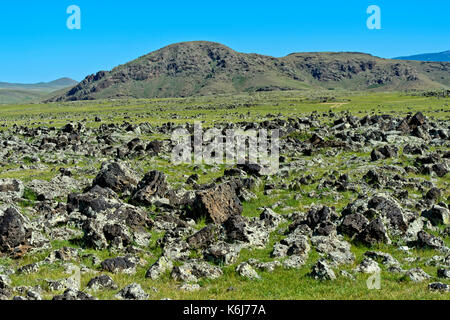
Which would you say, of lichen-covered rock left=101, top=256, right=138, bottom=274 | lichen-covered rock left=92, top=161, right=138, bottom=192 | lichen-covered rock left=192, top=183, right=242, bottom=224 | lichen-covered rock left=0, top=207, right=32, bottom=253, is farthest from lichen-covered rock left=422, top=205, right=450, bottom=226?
lichen-covered rock left=0, top=207, right=32, bottom=253

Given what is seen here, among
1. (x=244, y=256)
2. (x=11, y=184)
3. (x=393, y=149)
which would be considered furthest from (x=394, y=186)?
(x=11, y=184)

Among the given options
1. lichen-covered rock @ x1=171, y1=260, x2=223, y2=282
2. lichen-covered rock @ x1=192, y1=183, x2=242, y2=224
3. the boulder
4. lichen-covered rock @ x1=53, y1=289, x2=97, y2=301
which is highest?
lichen-covered rock @ x1=192, y1=183, x2=242, y2=224

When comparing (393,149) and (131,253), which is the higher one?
(393,149)

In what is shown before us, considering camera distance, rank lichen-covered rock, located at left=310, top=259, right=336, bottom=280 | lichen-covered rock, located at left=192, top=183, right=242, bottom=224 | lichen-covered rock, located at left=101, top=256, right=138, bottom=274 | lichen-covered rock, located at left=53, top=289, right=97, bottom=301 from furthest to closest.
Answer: lichen-covered rock, located at left=192, top=183, right=242, bottom=224, lichen-covered rock, located at left=101, top=256, right=138, bottom=274, lichen-covered rock, located at left=310, top=259, right=336, bottom=280, lichen-covered rock, located at left=53, top=289, right=97, bottom=301

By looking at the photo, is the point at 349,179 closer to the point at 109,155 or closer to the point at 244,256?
the point at 244,256

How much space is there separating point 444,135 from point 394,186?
2823cm

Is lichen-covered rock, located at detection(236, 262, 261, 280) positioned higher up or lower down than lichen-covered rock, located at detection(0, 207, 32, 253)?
lower down

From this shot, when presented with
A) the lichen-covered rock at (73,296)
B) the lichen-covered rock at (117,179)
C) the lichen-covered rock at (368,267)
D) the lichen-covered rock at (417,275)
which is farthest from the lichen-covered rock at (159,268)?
the lichen-covered rock at (117,179)

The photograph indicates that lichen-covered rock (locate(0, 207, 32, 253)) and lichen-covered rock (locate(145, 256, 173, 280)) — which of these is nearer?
lichen-covered rock (locate(145, 256, 173, 280))

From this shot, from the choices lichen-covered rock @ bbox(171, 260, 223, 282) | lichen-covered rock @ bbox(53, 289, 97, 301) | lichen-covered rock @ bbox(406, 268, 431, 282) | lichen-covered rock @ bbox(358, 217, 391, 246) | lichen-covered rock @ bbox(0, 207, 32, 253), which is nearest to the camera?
lichen-covered rock @ bbox(53, 289, 97, 301)

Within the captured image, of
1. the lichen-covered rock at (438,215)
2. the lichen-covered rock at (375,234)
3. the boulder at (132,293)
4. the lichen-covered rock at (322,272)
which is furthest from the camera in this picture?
the lichen-covered rock at (438,215)

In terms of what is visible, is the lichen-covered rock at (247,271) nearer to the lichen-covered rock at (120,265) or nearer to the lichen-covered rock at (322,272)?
the lichen-covered rock at (322,272)

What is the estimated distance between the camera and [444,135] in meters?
49.7

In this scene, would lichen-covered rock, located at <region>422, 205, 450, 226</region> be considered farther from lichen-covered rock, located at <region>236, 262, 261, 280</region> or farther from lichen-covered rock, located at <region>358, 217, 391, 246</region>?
lichen-covered rock, located at <region>236, 262, 261, 280</region>
